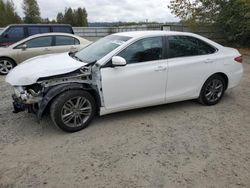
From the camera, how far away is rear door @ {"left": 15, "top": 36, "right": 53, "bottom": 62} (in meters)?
8.41

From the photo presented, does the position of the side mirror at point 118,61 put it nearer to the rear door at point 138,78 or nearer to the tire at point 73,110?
the rear door at point 138,78

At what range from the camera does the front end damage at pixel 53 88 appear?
3.97m

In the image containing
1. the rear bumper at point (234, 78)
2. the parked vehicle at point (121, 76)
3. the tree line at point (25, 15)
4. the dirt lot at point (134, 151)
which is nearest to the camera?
the dirt lot at point (134, 151)

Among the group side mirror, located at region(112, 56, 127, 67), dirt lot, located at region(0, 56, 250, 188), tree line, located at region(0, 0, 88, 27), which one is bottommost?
dirt lot, located at region(0, 56, 250, 188)

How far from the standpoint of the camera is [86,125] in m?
4.35

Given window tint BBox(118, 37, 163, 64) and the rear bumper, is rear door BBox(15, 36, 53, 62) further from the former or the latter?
the rear bumper

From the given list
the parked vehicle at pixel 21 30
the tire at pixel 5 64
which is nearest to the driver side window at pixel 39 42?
the tire at pixel 5 64

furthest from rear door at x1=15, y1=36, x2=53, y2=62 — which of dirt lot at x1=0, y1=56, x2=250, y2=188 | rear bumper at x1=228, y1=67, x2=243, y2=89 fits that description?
rear bumper at x1=228, y1=67, x2=243, y2=89

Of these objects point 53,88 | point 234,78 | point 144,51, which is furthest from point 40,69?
point 234,78

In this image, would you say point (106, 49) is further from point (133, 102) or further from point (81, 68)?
point (133, 102)

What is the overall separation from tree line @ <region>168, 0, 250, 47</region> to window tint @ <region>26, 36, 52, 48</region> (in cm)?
856

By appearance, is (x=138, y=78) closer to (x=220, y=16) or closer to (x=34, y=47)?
(x=34, y=47)

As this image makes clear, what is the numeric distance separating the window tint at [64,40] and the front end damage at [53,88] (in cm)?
507

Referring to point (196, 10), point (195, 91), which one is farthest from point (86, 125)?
point (196, 10)
